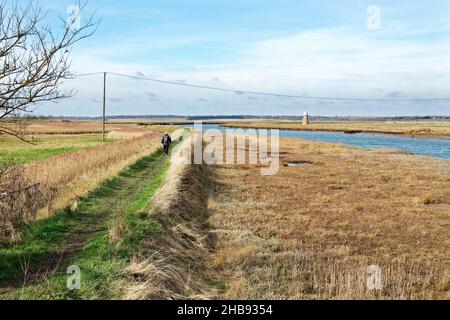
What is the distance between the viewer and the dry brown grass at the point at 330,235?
Result: 30.6 ft

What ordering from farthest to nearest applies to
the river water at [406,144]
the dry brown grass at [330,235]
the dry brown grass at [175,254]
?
the river water at [406,144] → the dry brown grass at [330,235] → the dry brown grass at [175,254]

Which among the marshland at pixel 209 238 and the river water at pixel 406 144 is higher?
the river water at pixel 406 144

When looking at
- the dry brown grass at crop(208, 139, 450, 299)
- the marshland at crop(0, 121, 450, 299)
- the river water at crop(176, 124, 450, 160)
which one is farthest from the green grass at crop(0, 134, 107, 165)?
the river water at crop(176, 124, 450, 160)

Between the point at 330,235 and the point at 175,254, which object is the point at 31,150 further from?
the point at 175,254

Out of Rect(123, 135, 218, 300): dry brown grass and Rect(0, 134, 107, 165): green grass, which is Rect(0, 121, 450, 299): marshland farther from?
Rect(0, 134, 107, 165): green grass

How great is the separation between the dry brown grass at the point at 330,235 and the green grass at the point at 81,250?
2.20 m

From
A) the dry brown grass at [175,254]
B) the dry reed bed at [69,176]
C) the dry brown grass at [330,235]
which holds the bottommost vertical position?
the dry brown grass at [330,235]

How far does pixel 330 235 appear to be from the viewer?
13867mm

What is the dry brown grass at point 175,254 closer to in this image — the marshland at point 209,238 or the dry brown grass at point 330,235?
the marshland at point 209,238

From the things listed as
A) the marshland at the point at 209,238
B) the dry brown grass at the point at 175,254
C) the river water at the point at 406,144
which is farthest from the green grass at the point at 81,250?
the river water at the point at 406,144

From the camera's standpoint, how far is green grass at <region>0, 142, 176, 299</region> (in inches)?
281

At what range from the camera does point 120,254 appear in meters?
8.91

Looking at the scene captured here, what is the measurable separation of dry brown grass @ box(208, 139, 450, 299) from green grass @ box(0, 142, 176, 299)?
2197 millimetres
